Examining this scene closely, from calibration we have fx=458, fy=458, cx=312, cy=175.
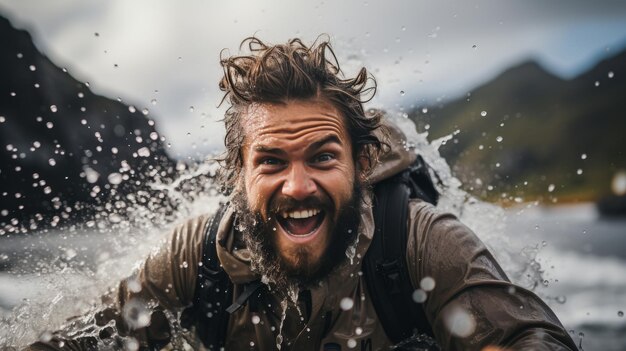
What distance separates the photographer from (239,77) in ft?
11.9

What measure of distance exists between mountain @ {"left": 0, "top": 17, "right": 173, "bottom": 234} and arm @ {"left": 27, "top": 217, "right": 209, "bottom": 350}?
2693 centimetres

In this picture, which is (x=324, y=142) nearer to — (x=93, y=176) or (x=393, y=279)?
(x=393, y=279)

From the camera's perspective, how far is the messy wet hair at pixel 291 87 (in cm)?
329

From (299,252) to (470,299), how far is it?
3.67 feet

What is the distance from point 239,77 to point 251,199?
1.06 metres

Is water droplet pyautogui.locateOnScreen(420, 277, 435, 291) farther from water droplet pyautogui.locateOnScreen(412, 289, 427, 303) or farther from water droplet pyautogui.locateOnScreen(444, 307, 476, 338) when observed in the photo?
water droplet pyautogui.locateOnScreen(444, 307, 476, 338)

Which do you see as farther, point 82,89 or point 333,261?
point 82,89

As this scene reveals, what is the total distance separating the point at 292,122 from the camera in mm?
3123

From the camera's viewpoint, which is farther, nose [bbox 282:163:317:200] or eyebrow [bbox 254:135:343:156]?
eyebrow [bbox 254:135:343:156]

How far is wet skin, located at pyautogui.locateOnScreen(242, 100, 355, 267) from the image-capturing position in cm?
301

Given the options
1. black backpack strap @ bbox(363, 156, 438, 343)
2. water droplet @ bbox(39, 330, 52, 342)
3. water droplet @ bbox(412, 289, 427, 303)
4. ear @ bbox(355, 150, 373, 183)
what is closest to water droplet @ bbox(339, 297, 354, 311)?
black backpack strap @ bbox(363, 156, 438, 343)

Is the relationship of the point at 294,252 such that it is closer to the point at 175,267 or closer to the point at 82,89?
the point at 175,267

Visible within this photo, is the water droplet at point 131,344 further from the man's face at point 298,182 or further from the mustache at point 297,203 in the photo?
the mustache at point 297,203

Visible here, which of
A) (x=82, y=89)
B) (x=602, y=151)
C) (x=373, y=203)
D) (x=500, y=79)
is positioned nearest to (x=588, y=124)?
(x=602, y=151)
